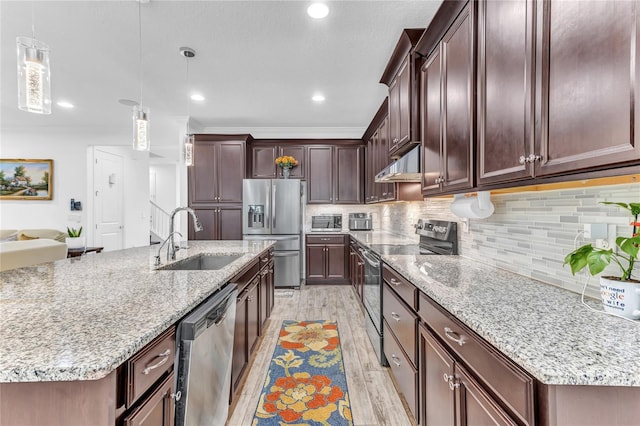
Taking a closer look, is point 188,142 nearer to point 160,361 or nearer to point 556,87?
point 160,361

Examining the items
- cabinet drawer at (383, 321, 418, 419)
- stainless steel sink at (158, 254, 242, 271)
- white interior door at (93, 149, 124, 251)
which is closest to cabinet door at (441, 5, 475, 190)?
cabinet drawer at (383, 321, 418, 419)

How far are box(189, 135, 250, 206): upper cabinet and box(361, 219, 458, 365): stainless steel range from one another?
2.80m

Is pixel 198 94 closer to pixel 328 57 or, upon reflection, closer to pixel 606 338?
pixel 328 57

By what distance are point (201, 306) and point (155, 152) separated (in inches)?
280

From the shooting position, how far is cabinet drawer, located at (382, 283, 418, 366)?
1600mm

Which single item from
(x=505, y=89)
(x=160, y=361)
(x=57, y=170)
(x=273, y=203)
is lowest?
(x=160, y=361)

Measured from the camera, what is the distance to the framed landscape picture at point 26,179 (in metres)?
5.45

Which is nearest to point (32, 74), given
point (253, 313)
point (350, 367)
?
point (253, 313)

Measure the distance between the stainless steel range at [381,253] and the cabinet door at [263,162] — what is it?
8.98ft

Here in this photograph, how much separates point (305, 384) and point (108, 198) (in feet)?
19.5

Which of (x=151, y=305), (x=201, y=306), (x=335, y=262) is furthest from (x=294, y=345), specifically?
(x=335, y=262)

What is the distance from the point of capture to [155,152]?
7.16 meters

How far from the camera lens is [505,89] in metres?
1.25

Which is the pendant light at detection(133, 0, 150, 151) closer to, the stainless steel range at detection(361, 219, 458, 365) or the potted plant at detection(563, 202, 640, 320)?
the stainless steel range at detection(361, 219, 458, 365)
